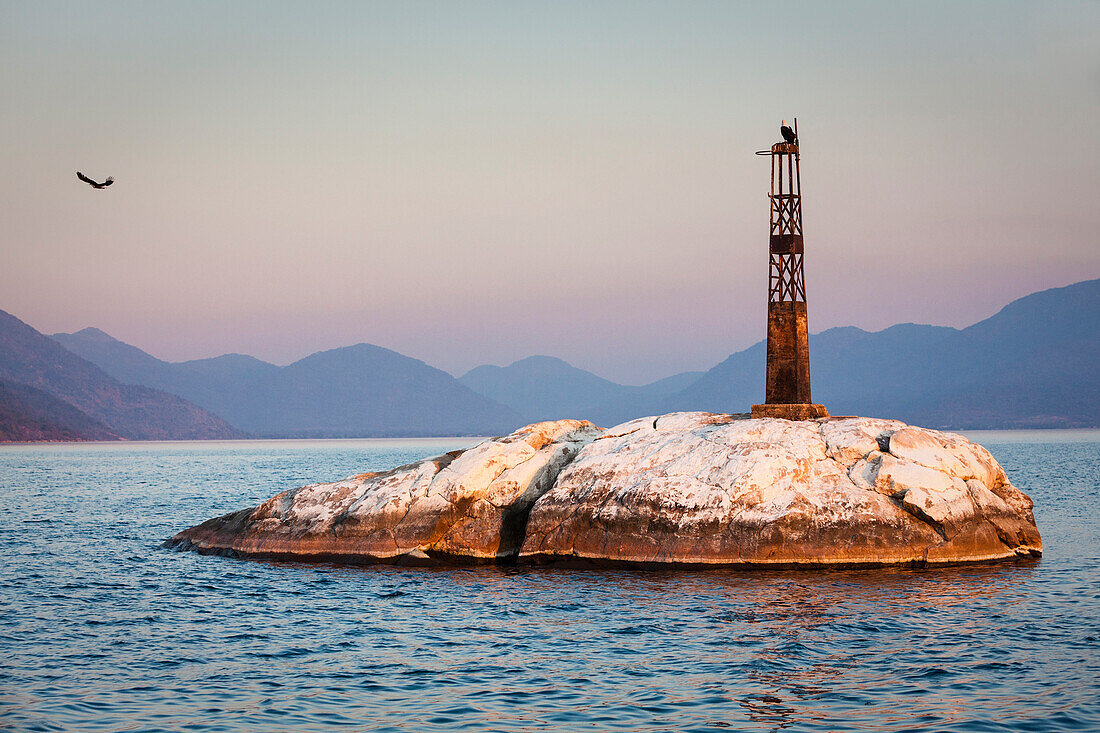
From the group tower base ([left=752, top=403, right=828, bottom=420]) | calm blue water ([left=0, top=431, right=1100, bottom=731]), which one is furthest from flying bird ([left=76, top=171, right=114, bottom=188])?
tower base ([left=752, top=403, right=828, bottom=420])

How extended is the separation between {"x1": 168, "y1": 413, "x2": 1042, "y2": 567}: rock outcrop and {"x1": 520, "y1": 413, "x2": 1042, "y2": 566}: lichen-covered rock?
40mm

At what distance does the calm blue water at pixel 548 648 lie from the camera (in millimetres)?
15195

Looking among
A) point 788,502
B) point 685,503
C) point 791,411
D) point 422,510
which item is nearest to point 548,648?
point 685,503

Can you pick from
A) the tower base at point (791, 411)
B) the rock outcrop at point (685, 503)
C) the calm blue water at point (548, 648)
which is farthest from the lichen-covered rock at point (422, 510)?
the tower base at point (791, 411)

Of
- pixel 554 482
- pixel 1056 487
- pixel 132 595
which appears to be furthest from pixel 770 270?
pixel 1056 487

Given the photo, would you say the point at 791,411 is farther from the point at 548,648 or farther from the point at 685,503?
the point at 548,648

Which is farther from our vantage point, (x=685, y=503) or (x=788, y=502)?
(x=685, y=503)

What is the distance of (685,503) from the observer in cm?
2895

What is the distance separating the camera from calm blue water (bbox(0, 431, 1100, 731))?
1520 cm

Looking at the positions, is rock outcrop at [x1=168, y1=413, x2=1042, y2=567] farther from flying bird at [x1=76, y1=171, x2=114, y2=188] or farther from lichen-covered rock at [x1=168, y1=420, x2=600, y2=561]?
flying bird at [x1=76, y1=171, x2=114, y2=188]

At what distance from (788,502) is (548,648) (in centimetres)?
1120

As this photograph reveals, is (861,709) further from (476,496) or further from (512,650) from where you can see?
(476,496)

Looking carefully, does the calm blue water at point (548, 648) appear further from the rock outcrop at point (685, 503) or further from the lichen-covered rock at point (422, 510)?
the lichen-covered rock at point (422, 510)

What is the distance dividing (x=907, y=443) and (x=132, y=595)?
2319cm
